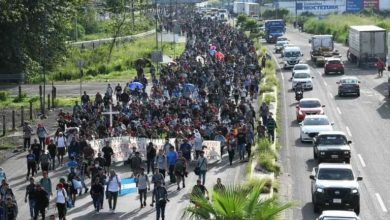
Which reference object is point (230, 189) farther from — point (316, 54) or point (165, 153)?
point (316, 54)

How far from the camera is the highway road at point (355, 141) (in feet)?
92.0

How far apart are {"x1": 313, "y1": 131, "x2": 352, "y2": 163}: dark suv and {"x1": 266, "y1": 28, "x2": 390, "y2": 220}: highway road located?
0.61 m

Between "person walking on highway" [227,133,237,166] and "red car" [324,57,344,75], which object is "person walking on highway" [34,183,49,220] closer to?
"person walking on highway" [227,133,237,166]

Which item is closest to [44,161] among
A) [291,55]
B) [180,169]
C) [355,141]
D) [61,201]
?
[180,169]

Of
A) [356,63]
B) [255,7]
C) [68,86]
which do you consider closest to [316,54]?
[356,63]

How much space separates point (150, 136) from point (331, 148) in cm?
723

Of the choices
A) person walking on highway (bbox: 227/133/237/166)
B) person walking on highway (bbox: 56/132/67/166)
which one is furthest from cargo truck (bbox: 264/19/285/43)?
person walking on highway (bbox: 56/132/67/166)

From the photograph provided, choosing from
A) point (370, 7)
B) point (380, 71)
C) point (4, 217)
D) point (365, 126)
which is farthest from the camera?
point (370, 7)

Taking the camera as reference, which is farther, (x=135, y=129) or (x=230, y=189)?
(x=135, y=129)

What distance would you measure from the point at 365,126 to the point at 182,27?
277ft

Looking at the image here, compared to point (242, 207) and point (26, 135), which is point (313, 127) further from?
point (242, 207)

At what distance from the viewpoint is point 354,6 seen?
6417 inches

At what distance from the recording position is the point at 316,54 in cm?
7850

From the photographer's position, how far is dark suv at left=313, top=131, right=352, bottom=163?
33.1m
